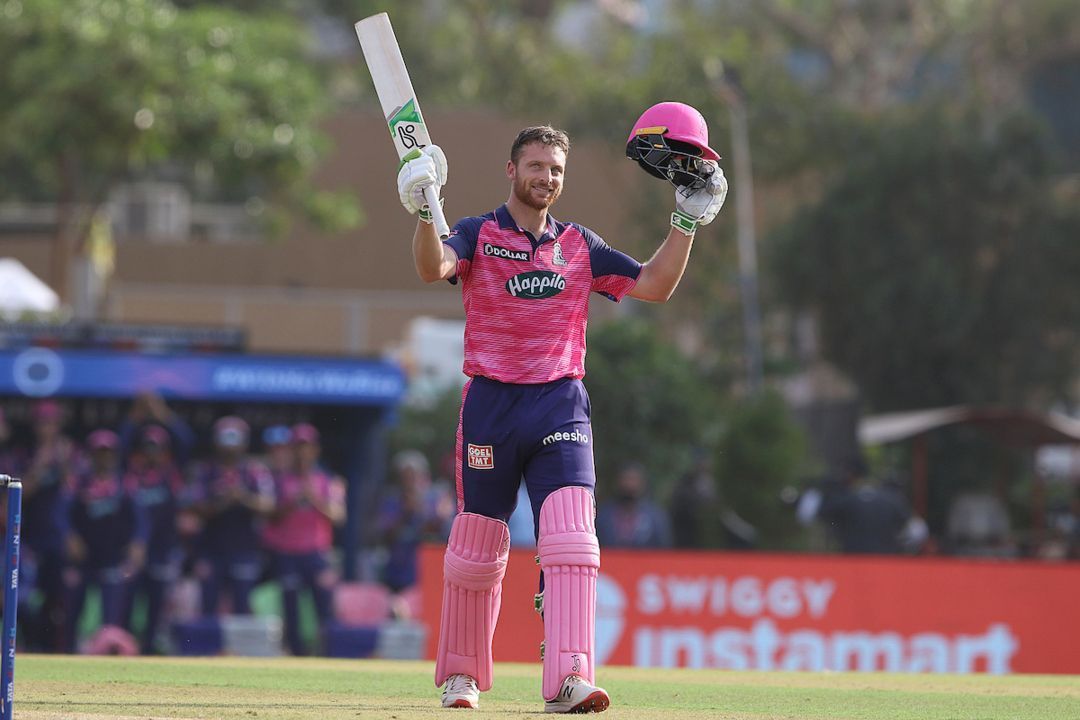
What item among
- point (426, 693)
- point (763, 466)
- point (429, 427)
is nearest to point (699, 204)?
point (426, 693)

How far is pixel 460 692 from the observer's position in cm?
741

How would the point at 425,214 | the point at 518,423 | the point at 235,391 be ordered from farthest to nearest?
1. the point at 235,391
2. the point at 518,423
3. the point at 425,214

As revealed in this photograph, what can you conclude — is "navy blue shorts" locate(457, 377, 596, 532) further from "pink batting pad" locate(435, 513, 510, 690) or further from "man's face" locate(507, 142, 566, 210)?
"man's face" locate(507, 142, 566, 210)

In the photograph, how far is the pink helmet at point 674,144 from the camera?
741cm

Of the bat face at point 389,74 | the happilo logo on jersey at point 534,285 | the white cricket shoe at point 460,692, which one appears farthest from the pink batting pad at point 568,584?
the bat face at point 389,74

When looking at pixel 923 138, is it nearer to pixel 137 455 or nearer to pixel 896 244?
pixel 896 244

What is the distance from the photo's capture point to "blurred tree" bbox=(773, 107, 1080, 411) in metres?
33.5

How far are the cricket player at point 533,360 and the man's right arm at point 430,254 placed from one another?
14 millimetres

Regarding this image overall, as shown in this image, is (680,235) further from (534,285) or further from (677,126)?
(534,285)

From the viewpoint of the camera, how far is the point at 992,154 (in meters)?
34.7

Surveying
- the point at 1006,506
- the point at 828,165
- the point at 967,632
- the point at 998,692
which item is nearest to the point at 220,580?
the point at 967,632

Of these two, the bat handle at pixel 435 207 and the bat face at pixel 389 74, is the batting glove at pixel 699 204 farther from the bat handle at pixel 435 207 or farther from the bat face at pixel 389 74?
the bat face at pixel 389 74

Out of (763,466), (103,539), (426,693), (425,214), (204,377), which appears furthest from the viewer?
(763,466)

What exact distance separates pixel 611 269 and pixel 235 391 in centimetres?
1157
